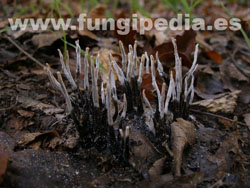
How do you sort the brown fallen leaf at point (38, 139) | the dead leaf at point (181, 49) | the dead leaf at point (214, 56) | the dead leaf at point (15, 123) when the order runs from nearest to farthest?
the brown fallen leaf at point (38, 139)
the dead leaf at point (15, 123)
the dead leaf at point (181, 49)
the dead leaf at point (214, 56)

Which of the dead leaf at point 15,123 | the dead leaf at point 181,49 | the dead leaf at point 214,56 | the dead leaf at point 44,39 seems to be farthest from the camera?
the dead leaf at point 214,56

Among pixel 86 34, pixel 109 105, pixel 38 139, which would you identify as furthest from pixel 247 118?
pixel 86 34

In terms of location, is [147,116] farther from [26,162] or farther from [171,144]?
[26,162]

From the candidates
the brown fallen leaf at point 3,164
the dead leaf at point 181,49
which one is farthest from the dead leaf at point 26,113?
the dead leaf at point 181,49

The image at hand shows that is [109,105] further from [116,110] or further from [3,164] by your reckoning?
[3,164]

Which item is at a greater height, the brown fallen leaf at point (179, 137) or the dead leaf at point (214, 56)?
the dead leaf at point (214, 56)

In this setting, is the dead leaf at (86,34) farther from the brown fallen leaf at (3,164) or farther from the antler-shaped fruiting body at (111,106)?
the brown fallen leaf at (3,164)
